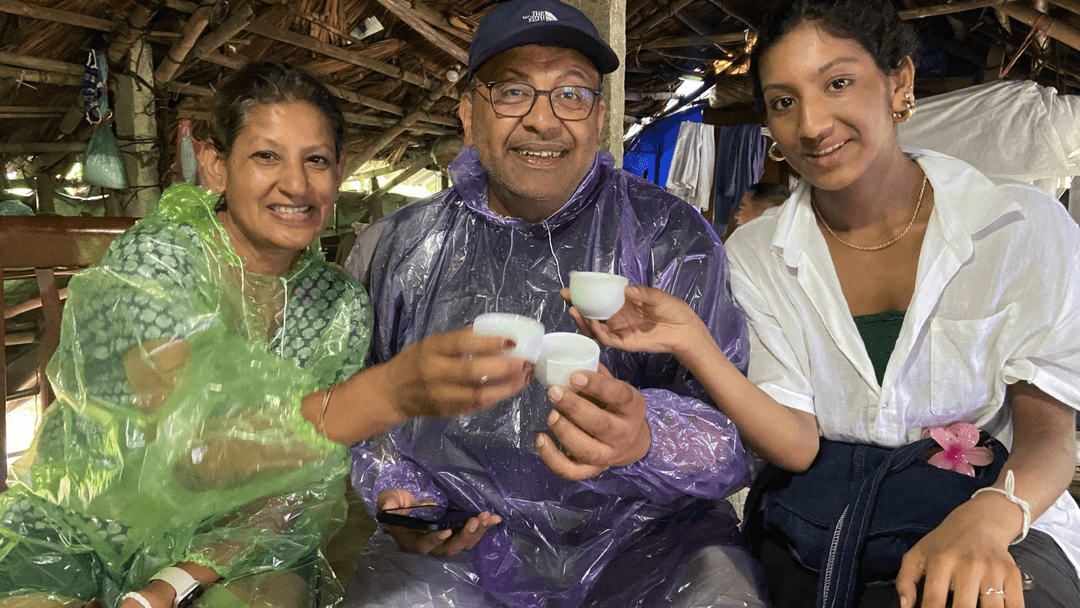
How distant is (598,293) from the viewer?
4.16ft

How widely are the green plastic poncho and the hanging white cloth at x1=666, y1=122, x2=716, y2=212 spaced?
21.4ft

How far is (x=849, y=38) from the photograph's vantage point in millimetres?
1527

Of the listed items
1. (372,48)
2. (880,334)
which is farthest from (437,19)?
(880,334)

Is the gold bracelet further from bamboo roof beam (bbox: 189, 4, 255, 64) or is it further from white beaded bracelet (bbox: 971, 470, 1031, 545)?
bamboo roof beam (bbox: 189, 4, 255, 64)

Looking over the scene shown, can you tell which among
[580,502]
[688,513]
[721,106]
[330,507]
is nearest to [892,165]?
[688,513]

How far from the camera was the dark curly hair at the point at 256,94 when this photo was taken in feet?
5.29

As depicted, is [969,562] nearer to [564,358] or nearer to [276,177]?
[564,358]

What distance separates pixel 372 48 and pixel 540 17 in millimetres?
4390

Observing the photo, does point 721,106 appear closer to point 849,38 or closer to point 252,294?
point 849,38

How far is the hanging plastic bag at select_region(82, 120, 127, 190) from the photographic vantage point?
4.43 m

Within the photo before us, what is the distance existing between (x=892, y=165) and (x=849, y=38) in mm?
346

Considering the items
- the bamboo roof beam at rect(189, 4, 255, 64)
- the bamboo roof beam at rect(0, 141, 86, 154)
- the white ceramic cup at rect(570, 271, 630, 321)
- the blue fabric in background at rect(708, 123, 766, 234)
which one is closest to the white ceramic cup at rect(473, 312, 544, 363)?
the white ceramic cup at rect(570, 271, 630, 321)

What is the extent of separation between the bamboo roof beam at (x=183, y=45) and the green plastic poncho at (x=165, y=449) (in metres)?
3.38

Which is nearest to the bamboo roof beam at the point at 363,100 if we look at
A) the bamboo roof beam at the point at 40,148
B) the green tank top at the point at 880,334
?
the bamboo roof beam at the point at 40,148
